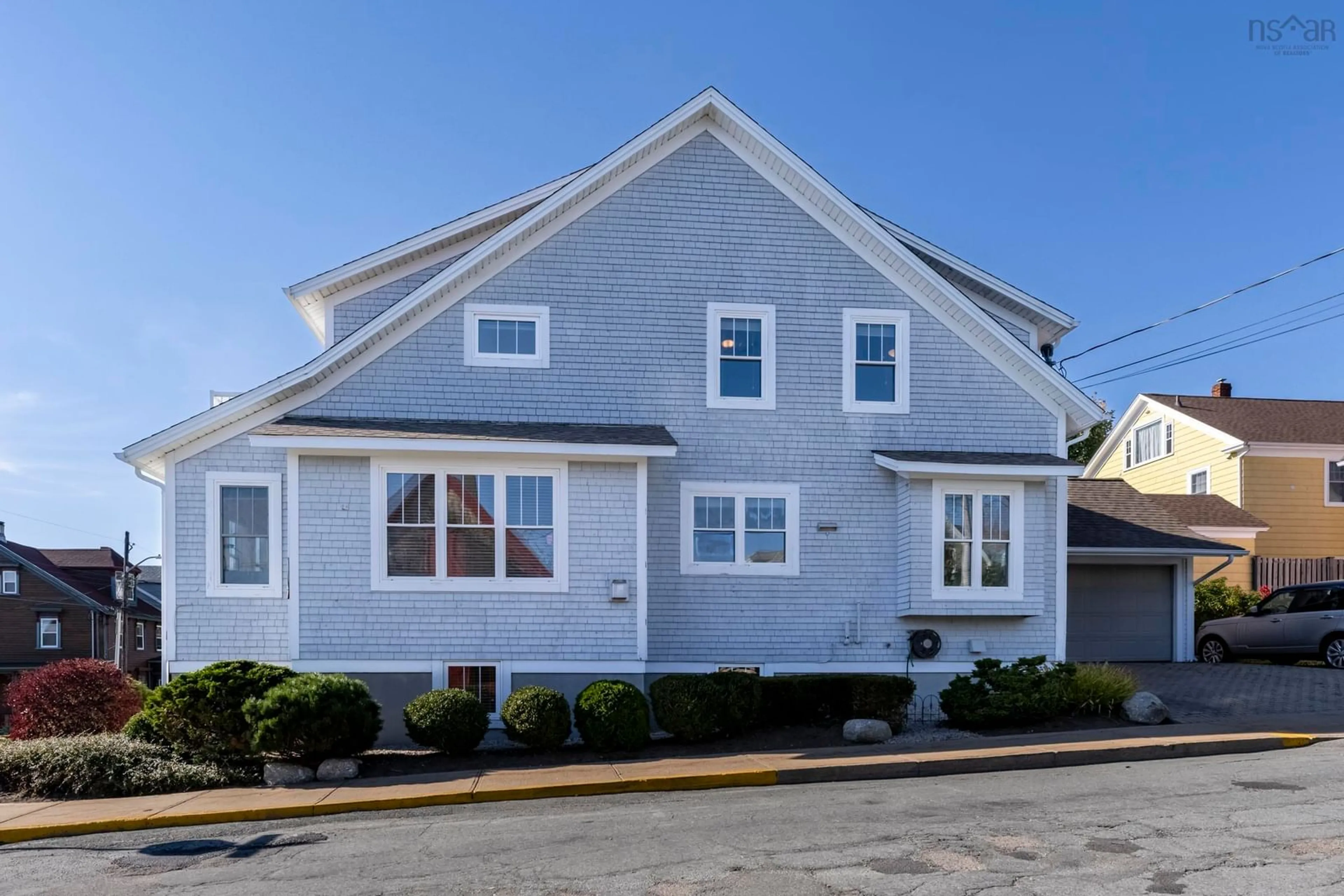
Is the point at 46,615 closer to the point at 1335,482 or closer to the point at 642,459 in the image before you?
the point at 642,459

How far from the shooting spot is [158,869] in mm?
7508

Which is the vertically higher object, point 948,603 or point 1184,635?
point 948,603

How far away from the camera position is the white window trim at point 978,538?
1428 centimetres

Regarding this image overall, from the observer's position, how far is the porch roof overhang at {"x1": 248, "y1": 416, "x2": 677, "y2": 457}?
12.8 metres

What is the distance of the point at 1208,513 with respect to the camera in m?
25.4

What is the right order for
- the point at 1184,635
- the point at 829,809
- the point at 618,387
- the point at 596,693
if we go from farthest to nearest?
the point at 1184,635, the point at 618,387, the point at 596,693, the point at 829,809

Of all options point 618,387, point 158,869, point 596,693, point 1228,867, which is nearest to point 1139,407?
point 618,387

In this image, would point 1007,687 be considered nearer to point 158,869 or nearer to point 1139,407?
point 158,869

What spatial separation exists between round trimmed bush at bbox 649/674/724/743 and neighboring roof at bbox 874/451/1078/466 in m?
4.33

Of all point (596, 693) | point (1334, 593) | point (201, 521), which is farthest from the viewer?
point (1334, 593)

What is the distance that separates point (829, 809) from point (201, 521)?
9.27 m

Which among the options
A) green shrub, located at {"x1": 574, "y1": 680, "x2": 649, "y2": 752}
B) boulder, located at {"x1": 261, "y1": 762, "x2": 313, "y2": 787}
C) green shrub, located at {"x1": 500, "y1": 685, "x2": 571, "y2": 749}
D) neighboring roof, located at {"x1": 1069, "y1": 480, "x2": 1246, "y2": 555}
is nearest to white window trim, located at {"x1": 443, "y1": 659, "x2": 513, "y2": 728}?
green shrub, located at {"x1": 500, "y1": 685, "x2": 571, "y2": 749}

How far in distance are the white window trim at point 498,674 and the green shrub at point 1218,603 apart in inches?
640

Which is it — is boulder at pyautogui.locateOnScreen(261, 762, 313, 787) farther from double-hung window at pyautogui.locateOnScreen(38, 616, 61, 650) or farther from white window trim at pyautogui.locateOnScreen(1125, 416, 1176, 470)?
double-hung window at pyautogui.locateOnScreen(38, 616, 61, 650)
